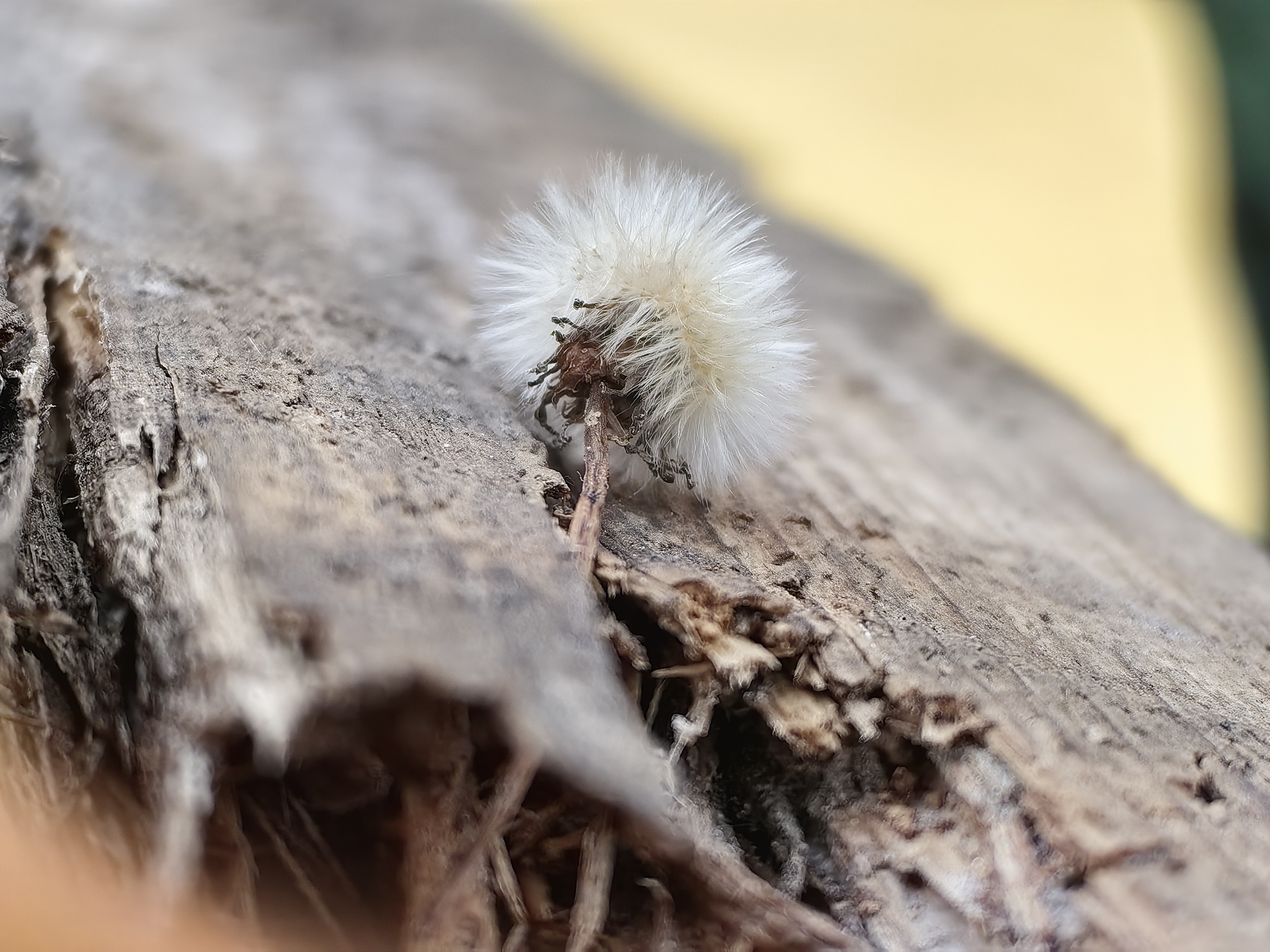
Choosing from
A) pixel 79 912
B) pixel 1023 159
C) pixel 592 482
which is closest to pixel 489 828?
pixel 79 912

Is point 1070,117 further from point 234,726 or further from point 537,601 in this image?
point 234,726

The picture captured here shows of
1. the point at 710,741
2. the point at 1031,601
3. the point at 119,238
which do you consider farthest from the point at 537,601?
the point at 119,238

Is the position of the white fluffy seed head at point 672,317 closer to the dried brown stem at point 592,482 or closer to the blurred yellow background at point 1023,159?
the dried brown stem at point 592,482

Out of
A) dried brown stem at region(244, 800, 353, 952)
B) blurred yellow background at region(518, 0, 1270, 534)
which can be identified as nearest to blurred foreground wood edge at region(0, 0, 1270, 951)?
dried brown stem at region(244, 800, 353, 952)

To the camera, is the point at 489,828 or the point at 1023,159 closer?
the point at 489,828

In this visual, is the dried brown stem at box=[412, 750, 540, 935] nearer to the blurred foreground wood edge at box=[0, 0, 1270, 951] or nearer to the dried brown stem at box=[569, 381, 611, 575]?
the blurred foreground wood edge at box=[0, 0, 1270, 951]

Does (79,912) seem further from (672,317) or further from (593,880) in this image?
(672,317)
